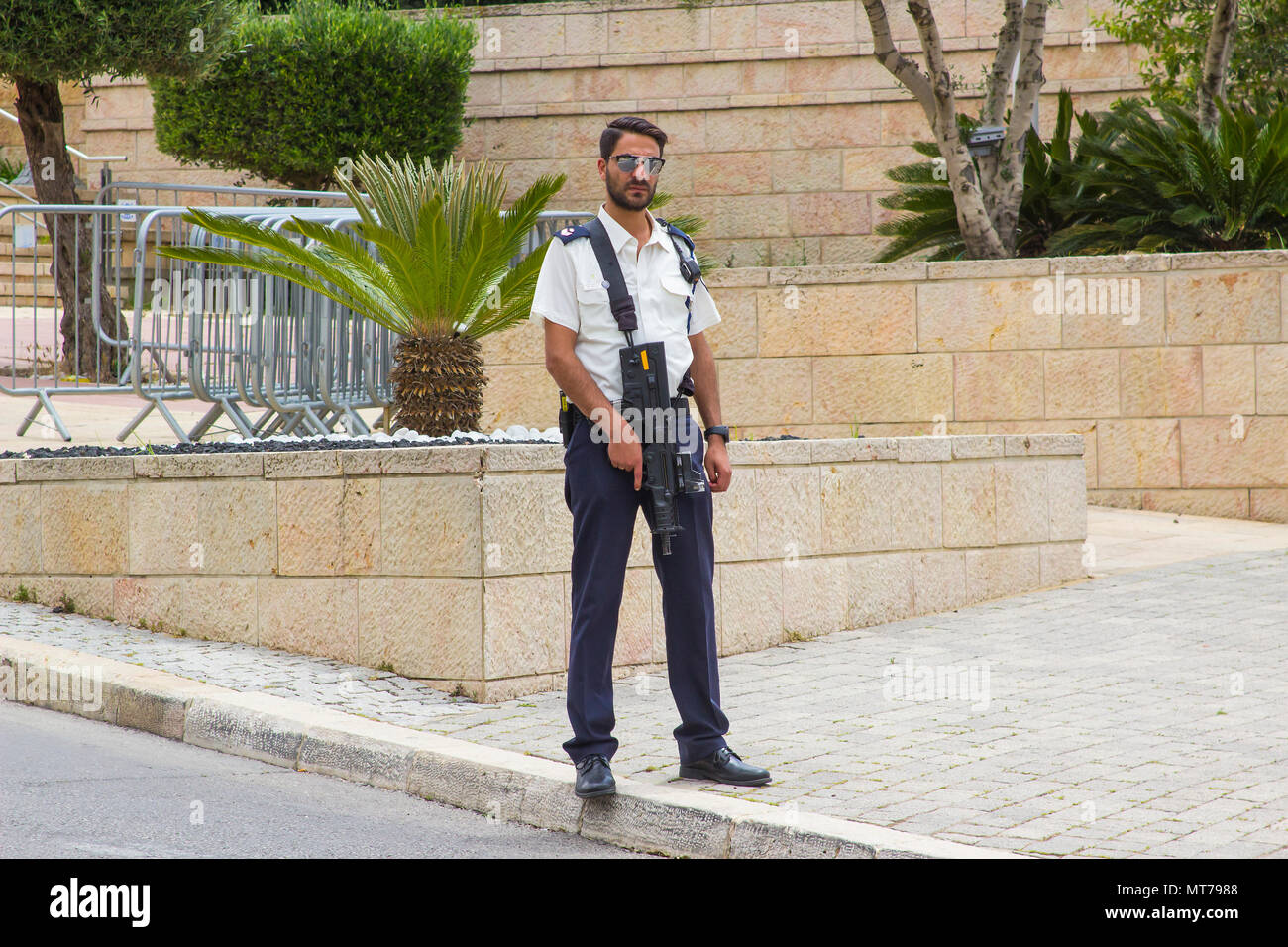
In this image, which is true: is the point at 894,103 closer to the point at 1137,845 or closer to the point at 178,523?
the point at 178,523

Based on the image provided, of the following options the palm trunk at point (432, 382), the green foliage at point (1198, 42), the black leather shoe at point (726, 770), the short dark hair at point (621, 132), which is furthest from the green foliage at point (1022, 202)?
the black leather shoe at point (726, 770)

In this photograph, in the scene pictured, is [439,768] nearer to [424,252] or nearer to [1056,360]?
[424,252]

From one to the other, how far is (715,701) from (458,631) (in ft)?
5.35

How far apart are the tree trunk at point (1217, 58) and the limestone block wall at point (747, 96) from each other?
4.33 metres

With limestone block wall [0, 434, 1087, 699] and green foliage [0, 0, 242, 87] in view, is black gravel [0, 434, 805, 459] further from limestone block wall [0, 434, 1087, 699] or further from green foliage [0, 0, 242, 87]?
green foliage [0, 0, 242, 87]

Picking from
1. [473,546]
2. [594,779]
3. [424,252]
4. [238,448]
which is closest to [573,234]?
[594,779]

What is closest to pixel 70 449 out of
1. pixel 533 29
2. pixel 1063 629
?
pixel 1063 629

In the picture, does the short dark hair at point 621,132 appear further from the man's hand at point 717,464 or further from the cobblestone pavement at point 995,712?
the cobblestone pavement at point 995,712

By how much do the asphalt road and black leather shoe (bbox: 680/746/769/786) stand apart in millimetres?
389

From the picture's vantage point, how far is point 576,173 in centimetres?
1831

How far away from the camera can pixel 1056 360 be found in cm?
1089

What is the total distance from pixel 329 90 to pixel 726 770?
571 inches

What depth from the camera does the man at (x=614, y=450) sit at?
4.38 m

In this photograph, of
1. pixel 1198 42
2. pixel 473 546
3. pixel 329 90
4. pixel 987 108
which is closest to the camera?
pixel 473 546
